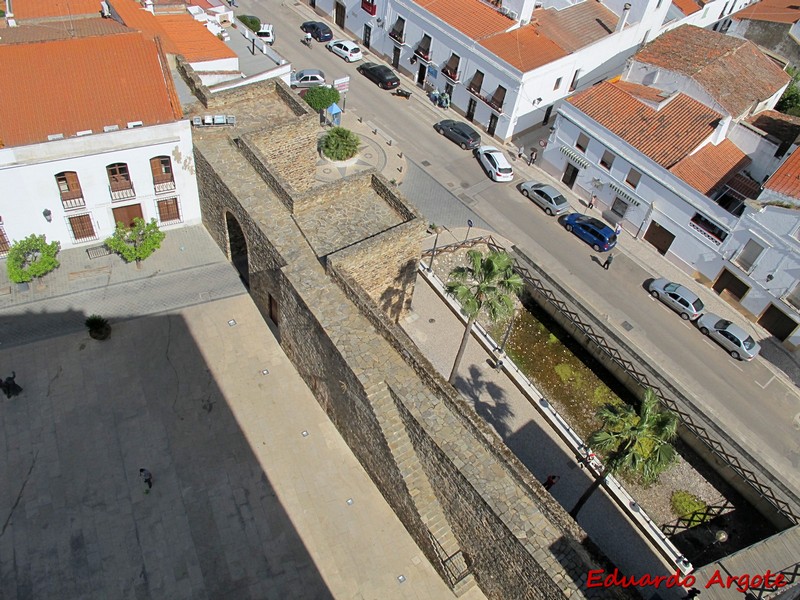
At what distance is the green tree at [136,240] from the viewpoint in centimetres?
3173

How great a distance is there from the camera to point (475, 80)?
46.4 m

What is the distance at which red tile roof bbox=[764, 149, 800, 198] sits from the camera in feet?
109

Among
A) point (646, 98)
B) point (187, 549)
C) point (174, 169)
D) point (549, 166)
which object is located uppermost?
point (646, 98)

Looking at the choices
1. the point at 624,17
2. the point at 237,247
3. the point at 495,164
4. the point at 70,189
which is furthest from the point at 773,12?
the point at 70,189

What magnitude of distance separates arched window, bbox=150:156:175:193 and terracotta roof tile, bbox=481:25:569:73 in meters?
25.3

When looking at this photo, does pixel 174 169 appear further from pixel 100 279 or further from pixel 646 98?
pixel 646 98

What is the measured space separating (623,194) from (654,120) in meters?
5.18

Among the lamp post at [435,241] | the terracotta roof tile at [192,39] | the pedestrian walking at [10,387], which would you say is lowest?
the pedestrian walking at [10,387]

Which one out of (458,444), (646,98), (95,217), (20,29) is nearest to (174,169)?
(95,217)

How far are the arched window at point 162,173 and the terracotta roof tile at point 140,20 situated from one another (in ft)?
30.4

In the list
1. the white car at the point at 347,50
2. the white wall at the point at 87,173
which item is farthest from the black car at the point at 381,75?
the white wall at the point at 87,173

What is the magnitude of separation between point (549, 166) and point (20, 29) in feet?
114

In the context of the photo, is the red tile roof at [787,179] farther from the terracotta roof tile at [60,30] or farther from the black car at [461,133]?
the terracotta roof tile at [60,30]

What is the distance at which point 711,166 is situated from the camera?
125 ft
